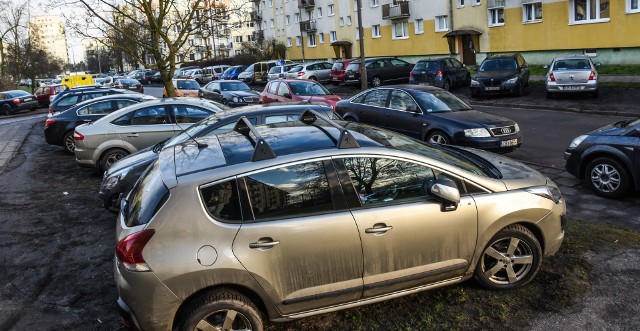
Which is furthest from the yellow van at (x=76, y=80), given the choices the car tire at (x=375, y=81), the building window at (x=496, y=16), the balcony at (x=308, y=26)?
the building window at (x=496, y=16)

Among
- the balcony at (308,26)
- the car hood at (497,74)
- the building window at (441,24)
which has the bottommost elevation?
the car hood at (497,74)

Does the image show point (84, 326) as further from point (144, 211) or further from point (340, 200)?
point (340, 200)

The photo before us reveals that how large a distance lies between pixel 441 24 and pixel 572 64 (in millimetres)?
18262

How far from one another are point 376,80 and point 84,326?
87.0 ft

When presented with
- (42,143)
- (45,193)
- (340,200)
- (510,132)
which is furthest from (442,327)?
(42,143)

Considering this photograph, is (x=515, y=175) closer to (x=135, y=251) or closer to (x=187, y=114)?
(x=135, y=251)

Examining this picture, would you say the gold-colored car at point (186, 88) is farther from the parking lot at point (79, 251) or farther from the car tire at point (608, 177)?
the car tire at point (608, 177)

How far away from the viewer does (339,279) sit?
4.05 m

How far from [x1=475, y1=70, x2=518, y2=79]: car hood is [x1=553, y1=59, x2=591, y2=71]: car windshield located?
1.69 m

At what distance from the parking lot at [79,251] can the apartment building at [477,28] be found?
51.0 ft

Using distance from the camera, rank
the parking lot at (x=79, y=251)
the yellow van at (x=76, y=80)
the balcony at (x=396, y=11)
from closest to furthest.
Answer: the parking lot at (x=79, y=251) < the yellow van at (x=76, y=80) < the balcony at (x=396, y=11)

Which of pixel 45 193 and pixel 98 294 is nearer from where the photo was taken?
pixel 98 294

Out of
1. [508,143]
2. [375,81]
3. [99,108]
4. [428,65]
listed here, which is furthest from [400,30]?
[508,143]

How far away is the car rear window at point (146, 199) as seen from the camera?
153 inches
